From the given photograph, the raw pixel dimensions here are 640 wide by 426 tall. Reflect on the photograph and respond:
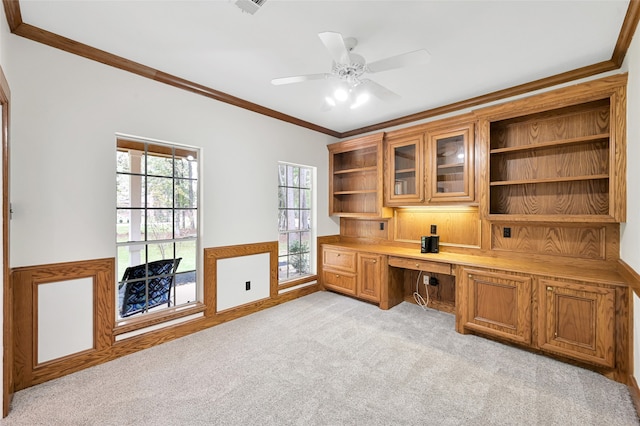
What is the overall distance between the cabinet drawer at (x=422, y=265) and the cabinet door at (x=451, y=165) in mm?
784

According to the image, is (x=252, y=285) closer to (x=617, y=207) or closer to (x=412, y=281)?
(x=412, y=281)

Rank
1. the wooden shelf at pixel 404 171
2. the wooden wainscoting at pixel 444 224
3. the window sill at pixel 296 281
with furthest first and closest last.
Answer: the window sill at pixel 296 281, the wooden shelf at pixel 404 171, the wooden wainscoting at pixel 444 224

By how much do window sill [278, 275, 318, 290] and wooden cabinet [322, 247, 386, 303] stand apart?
0.20m

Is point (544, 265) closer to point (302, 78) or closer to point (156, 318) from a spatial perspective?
point (302, 78)

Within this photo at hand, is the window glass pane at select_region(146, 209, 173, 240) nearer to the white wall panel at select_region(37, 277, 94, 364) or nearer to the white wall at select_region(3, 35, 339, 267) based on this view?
the white wall at select_region(3, 35, 339, 267)

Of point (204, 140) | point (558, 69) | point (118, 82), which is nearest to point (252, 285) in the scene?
point (204, 140)

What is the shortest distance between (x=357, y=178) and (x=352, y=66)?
2638mm

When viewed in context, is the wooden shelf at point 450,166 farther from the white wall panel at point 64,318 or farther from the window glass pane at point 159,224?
the white wall panel at point 64,318

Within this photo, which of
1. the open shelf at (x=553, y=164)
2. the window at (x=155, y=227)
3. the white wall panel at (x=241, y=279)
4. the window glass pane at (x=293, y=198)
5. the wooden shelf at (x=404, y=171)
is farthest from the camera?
the window glass pane at (x=293, y=198)

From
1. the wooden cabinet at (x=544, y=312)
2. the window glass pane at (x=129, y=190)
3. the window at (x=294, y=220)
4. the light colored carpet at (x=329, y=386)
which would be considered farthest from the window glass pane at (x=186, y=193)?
the wooden cabinet at (x=544, y=312)

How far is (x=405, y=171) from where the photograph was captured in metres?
3.76

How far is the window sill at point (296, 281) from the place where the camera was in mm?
3975

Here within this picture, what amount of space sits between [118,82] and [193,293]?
7.49 ft

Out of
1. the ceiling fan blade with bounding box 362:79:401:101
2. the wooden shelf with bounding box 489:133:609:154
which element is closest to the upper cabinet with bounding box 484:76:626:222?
the wooden shelf with bounding box 489:133:609:154
